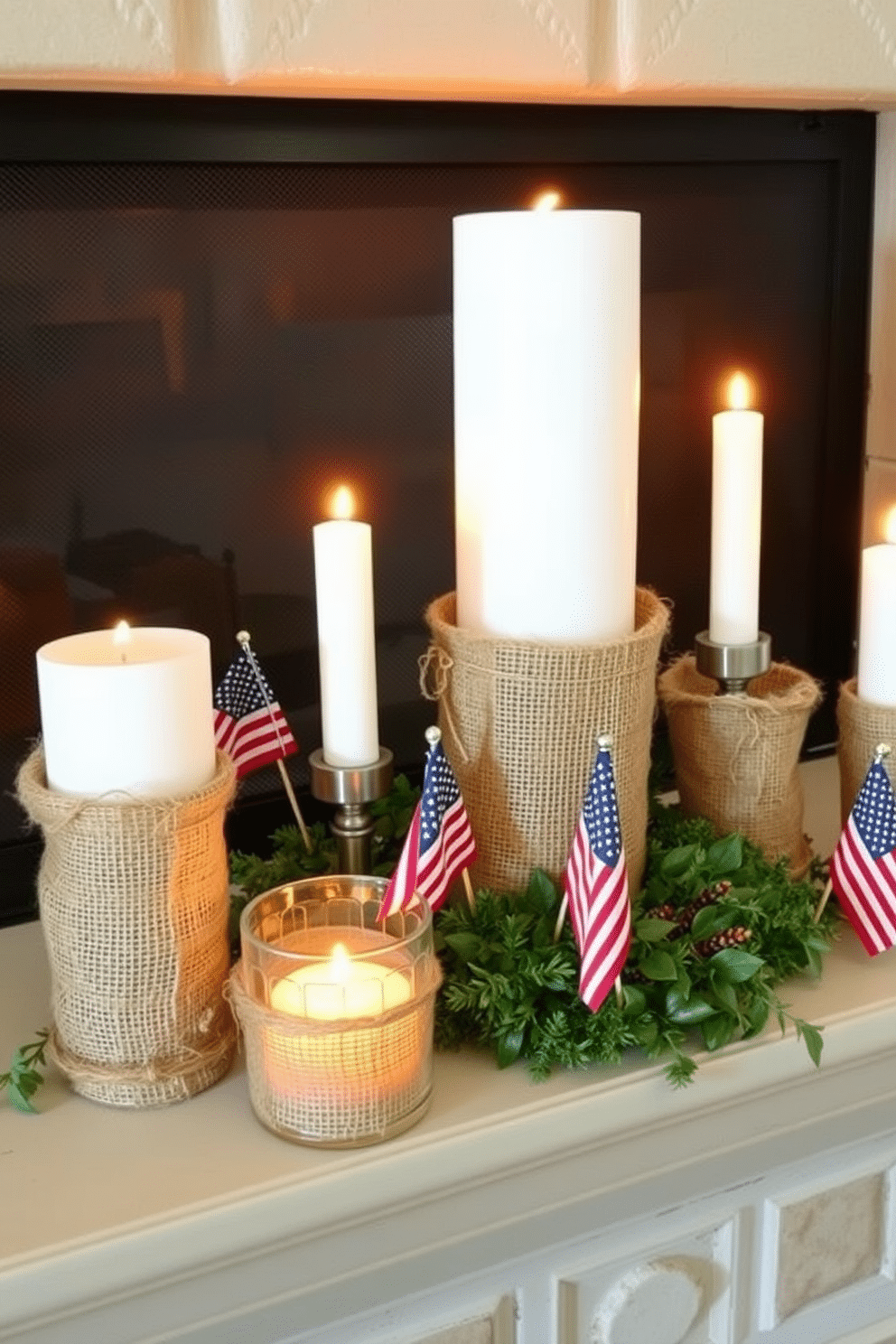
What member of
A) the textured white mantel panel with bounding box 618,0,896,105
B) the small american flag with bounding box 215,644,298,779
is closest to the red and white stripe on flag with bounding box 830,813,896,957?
the small american flag with bounding box 215,644,298,779

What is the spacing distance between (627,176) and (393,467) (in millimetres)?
284

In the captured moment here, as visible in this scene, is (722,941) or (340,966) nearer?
(340,966)

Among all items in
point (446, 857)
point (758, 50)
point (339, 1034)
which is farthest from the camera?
point (758, 50)

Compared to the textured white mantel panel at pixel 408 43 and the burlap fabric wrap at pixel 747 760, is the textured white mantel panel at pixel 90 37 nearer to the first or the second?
the textured white mantel panel at pixel 408 43

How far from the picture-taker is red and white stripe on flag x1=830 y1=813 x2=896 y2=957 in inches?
34.9

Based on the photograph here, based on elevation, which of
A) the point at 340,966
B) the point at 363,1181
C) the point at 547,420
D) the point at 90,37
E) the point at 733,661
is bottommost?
the point at 363,1181

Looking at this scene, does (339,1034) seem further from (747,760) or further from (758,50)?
(758,50)

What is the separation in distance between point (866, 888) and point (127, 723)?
459 mm

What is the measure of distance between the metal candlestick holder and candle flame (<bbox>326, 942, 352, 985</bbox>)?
0.45ft

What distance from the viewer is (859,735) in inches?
38.8

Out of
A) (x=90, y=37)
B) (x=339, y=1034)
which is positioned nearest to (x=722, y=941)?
(x=339, y=1034)

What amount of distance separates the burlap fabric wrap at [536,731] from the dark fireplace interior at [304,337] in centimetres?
8

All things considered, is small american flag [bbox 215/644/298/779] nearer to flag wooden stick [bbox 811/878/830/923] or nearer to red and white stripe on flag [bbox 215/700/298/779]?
red and white stripe on flag [bbox 215/700/298/779]

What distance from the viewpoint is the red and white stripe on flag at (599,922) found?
783 millimetres
